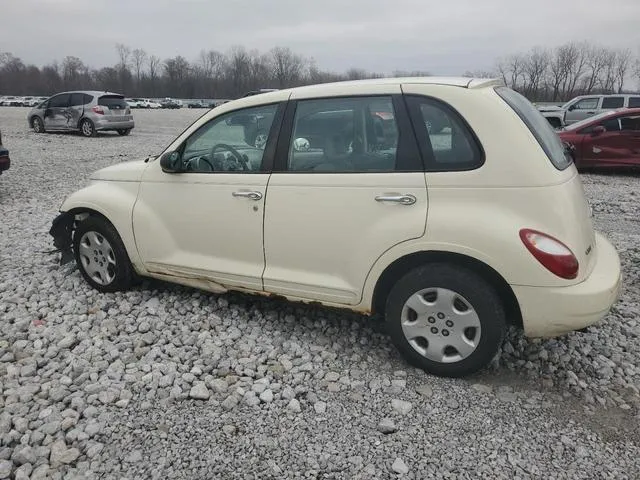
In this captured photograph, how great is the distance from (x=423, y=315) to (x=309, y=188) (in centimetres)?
109

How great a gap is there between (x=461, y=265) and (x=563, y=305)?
583mm

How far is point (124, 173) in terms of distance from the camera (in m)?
4.21

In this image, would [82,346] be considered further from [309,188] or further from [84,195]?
[309,188]

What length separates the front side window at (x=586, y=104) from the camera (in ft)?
61.9

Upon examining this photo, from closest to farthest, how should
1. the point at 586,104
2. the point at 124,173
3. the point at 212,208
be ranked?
the point at 212,208 < the point at 124,173 < the point at 586,104

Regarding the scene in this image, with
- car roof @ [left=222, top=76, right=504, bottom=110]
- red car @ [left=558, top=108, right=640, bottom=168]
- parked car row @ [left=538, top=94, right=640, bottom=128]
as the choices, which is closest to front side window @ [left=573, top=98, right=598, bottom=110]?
parked car row @ [left=538, top=94, right=640, bottom=128]

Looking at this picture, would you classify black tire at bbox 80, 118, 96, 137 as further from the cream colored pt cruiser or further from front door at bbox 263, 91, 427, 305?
front door at bbox 263, 91, 427, 305

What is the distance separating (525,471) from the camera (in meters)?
2.40

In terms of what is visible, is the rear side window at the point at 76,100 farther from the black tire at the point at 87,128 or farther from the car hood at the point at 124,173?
the car hood at the point at 124,173

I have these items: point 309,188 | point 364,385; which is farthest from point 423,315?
point 309,188

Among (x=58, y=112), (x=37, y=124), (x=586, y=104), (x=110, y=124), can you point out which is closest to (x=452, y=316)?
(x=110, y=124)

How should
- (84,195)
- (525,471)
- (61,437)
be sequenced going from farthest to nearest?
(84,195) → (61,437) → (525,471)

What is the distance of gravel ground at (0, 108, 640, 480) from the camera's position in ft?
8.12

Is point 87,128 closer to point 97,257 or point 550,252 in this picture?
point 97,257
